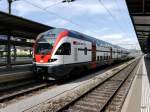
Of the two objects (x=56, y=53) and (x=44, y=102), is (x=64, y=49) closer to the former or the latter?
(x=56, y=53)

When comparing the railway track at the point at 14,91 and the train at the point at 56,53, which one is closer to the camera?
the railway track at the point at 14,91

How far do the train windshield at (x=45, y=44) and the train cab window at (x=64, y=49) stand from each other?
1.67 feet

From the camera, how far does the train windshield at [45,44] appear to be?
48.0 ft

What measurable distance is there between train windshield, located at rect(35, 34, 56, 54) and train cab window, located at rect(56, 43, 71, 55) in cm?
51

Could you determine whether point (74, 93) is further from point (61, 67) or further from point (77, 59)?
point (77, 59)

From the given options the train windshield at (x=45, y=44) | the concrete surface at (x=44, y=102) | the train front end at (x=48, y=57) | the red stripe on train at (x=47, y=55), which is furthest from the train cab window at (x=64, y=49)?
the concrete surface at (x=44, y=102)

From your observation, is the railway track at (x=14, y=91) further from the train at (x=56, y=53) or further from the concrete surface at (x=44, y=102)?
the train at (x=56, y=53)

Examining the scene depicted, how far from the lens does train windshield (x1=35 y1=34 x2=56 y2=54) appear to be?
48.0ft

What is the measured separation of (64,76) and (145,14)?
39.7 feet

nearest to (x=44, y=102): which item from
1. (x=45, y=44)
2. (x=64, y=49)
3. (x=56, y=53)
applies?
(x=56, y=53)

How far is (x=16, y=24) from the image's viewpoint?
1955 centimetres

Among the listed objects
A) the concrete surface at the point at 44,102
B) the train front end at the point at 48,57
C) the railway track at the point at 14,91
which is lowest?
the concrete surface at the point at 44,102

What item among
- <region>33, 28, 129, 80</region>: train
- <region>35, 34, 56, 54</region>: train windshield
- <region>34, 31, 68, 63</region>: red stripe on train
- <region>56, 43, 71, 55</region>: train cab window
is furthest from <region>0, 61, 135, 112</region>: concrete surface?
<region>35, 34, 56, 54</region>: train windshield

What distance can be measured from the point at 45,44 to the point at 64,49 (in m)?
1.16
